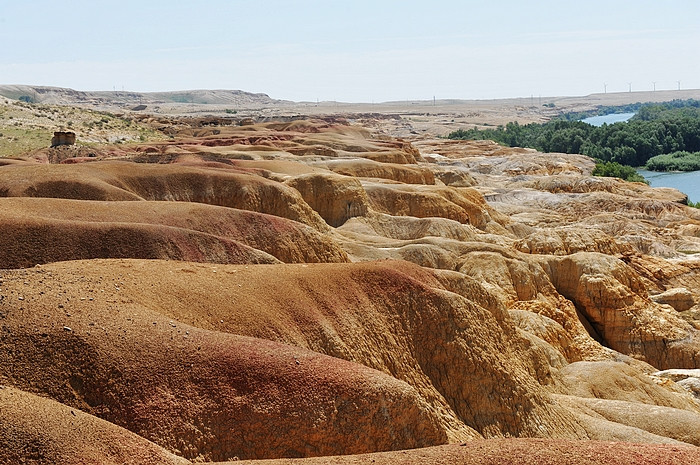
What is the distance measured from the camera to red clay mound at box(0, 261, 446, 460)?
13.7 meters

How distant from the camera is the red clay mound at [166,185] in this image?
33812 mm

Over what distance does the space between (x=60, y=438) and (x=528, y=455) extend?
22.7 ft

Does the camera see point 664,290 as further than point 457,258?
Yes

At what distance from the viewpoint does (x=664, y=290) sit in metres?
43.8

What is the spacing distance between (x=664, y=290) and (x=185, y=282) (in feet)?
105

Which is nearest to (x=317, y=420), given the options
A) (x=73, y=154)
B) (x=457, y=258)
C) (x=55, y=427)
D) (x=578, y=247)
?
(x=55, y=427)

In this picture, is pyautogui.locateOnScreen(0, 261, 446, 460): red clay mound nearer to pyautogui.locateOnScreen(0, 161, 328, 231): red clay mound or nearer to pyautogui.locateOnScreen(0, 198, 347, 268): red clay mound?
pyautogui.locateOnScreen(0, 198, 347, 268): red clay mound

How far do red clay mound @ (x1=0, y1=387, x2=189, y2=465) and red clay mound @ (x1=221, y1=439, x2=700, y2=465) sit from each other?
1.86m

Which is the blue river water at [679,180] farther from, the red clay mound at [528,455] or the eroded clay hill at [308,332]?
the red clay mound at [528,455]

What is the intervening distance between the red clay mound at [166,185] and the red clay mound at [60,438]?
2238cm

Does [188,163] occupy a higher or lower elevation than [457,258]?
higher

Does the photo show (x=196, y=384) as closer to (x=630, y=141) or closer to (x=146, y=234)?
(x=146, y=234)

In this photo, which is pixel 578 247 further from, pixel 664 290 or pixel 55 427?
pixel 55 427

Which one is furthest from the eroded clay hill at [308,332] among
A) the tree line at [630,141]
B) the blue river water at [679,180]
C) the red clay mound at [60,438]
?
the tree line at [630,141]
